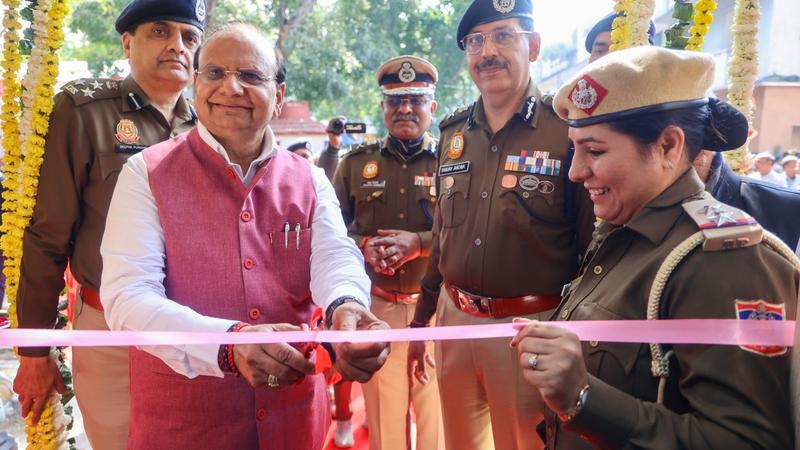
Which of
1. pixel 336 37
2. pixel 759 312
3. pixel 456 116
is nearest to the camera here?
pixel 759 312

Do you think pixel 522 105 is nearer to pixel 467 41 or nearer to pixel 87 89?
pixel 467 41

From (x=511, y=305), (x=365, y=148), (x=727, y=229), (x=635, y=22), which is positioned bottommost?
(x=511, y=305)

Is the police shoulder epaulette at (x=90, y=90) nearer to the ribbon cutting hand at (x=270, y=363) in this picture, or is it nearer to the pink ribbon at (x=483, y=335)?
the pink ribbon at (x=483, y=335)

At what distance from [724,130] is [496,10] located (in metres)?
1.66

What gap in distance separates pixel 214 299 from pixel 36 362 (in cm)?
131

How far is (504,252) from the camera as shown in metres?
2.74

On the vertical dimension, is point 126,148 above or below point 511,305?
above

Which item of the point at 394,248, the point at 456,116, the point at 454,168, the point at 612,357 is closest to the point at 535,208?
the point at 454,168

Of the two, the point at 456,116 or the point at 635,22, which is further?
the point at 456,116

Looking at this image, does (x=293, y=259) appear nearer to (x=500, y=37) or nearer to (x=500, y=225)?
(x=500, y=225)

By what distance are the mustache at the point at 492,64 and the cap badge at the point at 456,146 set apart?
0.39 meters

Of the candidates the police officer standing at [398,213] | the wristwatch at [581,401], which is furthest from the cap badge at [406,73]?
the wristwatch at [581,401]

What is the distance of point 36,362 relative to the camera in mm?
2557

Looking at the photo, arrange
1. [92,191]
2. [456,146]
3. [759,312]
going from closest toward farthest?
1. [759,312]
2. [92,191]
3. [456,146]
